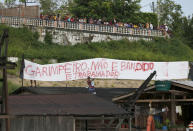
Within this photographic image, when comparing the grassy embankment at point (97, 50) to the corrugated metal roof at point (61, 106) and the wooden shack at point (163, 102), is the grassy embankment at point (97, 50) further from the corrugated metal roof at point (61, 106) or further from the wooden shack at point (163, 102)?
the corrugated metal roof at point (61, 106)

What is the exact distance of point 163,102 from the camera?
24.9 metres

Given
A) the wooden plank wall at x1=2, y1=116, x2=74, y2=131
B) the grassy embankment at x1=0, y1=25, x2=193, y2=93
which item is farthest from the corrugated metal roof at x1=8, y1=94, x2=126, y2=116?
the grassy embankment at x1=0, y1=25, x2=193, y2=93

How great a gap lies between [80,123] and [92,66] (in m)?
9.06

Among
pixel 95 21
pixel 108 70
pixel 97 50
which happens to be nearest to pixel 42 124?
pixel 108 70

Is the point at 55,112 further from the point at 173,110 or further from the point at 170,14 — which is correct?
the point at 170,14

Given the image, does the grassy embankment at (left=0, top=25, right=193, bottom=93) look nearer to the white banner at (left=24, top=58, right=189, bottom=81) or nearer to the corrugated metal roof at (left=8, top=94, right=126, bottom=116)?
the white banner at (left=24, top=58, right=189, bottom=81)

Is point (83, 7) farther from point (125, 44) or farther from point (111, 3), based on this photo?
point (125, 44)

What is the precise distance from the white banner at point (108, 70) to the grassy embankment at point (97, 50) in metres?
9.64

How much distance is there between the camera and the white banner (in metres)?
26.4

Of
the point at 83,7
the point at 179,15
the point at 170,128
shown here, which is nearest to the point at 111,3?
the point at 83,7

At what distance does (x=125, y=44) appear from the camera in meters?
46.1

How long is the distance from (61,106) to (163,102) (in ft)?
31.1

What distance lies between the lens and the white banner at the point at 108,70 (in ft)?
86.5

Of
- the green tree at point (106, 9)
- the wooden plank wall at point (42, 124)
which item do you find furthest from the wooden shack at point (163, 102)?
the green tree at point (106, 9)
